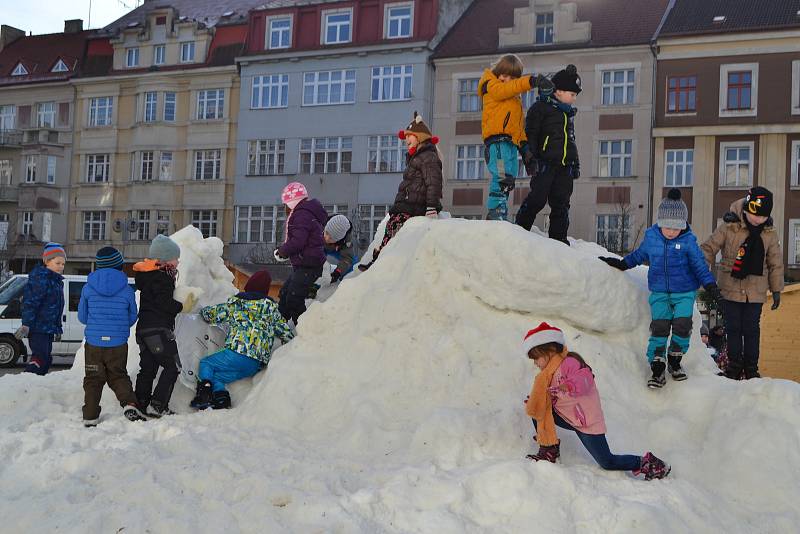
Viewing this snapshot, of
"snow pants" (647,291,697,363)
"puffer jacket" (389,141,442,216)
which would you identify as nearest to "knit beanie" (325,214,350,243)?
"puffer jacket" (389,141,442,216)

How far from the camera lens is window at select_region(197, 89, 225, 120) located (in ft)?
122

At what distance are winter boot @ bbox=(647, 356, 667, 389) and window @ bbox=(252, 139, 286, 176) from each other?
30748mm

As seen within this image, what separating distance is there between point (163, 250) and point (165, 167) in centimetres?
3252

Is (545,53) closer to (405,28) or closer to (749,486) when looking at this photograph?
(405,28)

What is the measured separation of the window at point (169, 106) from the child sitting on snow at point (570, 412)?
3563 cm

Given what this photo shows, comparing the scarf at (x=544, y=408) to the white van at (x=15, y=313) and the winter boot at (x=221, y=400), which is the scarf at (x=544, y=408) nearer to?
the winter boot at (x=221, y=400)

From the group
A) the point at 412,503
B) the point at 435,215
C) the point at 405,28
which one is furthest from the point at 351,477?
the point at 405,28

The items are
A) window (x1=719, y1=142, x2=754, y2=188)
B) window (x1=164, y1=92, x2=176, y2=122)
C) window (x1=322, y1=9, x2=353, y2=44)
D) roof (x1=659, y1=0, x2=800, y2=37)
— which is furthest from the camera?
window (x1=164, y1=92, x2=176, y2=122)

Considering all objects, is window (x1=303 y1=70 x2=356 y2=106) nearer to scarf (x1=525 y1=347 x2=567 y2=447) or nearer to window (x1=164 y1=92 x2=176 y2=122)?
window (x1=164 y1=92 x2=176 y2=122)

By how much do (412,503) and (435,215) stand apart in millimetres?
4017

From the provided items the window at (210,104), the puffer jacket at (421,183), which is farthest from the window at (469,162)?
the puffer jacket at (421,183)

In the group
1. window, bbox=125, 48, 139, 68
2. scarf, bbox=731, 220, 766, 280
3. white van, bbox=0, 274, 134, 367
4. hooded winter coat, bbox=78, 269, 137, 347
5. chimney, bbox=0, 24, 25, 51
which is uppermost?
chimney, bbox=0, 24, 25, 51

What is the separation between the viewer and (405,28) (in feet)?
111

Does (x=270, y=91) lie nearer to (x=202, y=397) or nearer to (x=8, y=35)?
(x=8, y=35)
